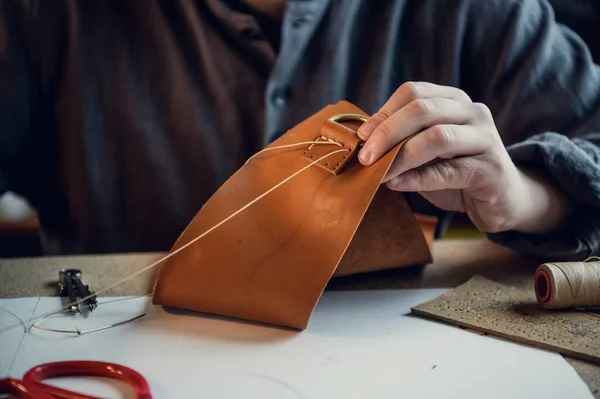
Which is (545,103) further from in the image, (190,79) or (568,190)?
(190,79)

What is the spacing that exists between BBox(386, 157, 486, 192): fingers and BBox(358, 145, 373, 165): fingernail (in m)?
0.04

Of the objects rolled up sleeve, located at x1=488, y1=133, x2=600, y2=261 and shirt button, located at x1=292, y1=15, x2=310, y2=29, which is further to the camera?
shirt button, located at x1=292, y1=15, x2=310, y2=29

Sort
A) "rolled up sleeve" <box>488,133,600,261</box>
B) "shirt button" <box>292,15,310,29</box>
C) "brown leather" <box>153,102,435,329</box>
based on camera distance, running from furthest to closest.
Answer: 1. "shirt button" <box>292,15,310,29</box>
2. "rolled up sleeve" <box>488,133,600,261</box>
3. "brown leather" <box>153,102,435,329</box>

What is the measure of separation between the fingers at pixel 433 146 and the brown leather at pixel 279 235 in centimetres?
2

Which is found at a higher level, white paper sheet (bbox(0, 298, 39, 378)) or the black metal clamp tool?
white paper sheet (bbox(0, 298, 39, 378))

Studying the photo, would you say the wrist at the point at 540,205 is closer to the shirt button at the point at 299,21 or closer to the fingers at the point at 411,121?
the fingers at the point at 411,121

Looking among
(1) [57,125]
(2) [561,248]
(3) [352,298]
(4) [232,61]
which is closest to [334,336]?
(3) [352,298]

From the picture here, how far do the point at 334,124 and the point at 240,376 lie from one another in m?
0.25

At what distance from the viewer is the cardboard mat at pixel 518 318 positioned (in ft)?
1.68

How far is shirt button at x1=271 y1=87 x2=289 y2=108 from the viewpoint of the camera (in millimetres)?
867

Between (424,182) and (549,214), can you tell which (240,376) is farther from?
(549,214)

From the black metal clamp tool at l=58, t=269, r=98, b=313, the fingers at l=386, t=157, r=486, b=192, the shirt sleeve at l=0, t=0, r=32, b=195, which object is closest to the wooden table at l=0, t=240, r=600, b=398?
the black metal clamp tool at l=58, t=269, r=98, b=313

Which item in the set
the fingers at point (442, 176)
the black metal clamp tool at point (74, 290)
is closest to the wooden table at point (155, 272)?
the black metal clamp tool at point (74, 290)

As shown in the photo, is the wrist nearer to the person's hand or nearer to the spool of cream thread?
the person's hand
